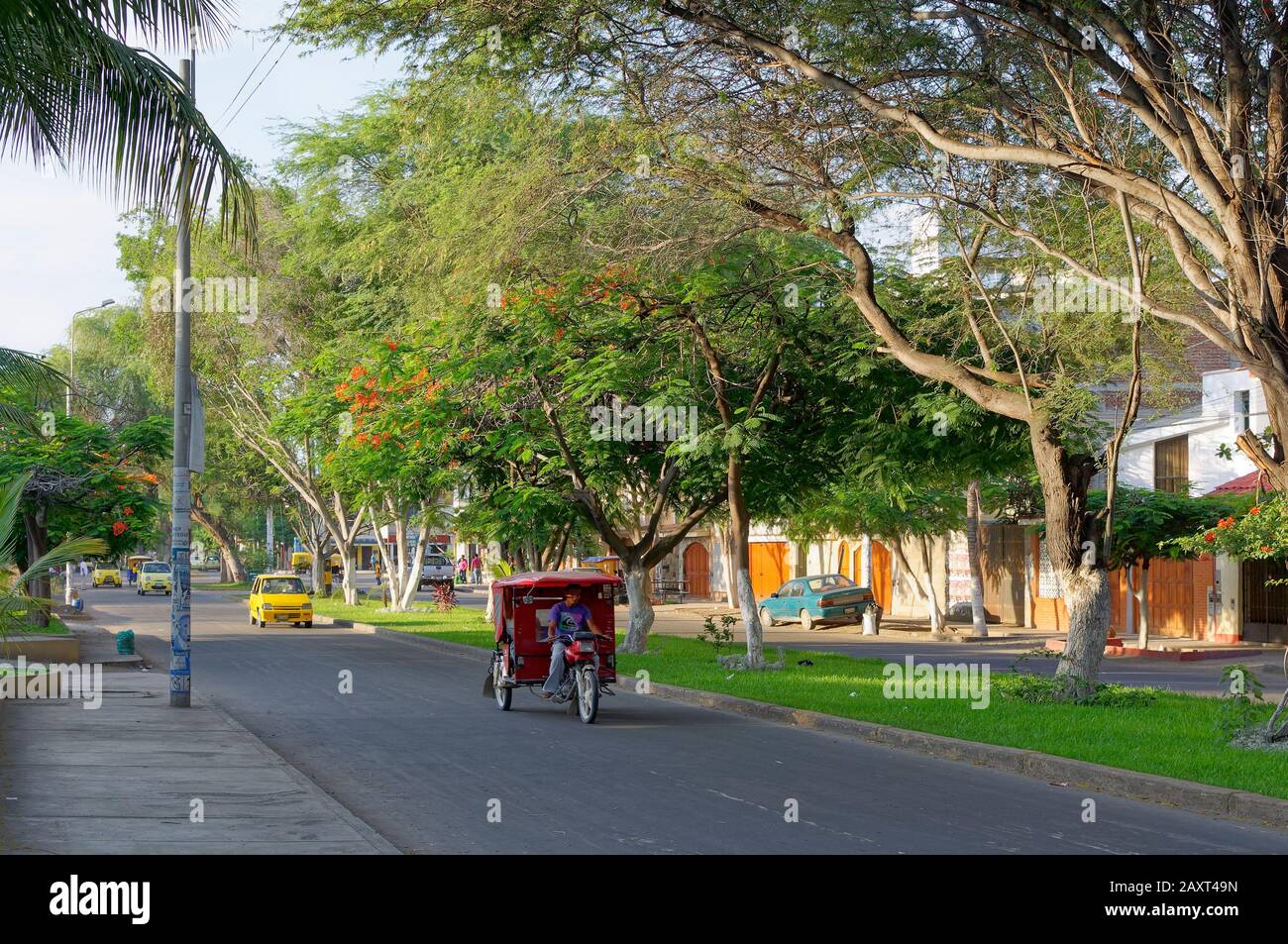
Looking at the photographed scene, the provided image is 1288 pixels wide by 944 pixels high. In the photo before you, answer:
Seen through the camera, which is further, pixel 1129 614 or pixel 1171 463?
pixel 1171 463

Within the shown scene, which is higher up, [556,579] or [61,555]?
[61,555]

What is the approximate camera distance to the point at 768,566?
182ft

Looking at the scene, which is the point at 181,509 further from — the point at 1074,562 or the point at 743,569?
the point at 1074,562

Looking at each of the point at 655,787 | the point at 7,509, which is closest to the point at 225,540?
the point at 7,509

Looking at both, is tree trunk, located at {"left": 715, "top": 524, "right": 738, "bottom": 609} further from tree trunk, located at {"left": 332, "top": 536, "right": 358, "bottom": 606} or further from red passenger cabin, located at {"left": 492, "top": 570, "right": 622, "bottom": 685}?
red passenger cabin, located at {"left": 492, "top": 570, "right": 622, "bottom": 685}

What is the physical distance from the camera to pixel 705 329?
868 inches

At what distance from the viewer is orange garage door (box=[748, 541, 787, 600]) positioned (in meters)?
Answer: 54.5

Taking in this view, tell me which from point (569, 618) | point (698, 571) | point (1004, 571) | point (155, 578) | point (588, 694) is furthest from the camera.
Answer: point (155, 578)

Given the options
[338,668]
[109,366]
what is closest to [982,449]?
[338,668]

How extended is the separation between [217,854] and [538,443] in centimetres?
1654

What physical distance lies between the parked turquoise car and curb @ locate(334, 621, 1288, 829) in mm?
22475

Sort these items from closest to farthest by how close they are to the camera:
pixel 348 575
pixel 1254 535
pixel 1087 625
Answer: pixel 1087 625, pixel 1254 535, pixel 348 575

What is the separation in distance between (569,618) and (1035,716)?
5.45 m

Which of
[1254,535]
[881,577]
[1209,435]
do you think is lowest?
[881,577]
